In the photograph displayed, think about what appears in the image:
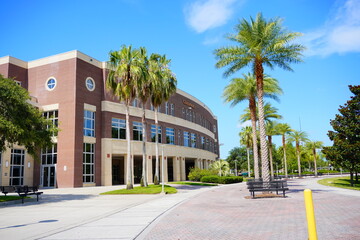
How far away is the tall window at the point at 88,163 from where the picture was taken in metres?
34.3

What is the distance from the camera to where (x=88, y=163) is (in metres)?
34.8

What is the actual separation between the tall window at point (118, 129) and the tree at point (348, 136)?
24164 millimetres

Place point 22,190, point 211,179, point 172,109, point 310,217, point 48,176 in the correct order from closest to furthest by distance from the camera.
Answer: point 310,217 < point 22,190 < point 48,176 < point 211,179 < point 172,109

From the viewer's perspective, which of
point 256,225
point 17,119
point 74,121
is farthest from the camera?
point 74,121

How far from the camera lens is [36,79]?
36.6 metres

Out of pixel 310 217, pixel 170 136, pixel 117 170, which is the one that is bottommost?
pixel 117 170

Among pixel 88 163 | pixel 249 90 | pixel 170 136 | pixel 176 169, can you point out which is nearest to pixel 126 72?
pixel 249 90

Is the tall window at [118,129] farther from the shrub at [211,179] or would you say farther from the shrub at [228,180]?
the shrub at [228,180]

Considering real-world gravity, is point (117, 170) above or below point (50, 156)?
below

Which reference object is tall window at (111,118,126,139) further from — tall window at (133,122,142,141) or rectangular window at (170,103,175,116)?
rectangular window at (170,103,175,116)

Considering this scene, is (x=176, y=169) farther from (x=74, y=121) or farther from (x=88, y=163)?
(x=74, y=121)

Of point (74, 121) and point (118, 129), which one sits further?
point (118, 129)

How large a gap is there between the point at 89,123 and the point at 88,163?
15.3 feet

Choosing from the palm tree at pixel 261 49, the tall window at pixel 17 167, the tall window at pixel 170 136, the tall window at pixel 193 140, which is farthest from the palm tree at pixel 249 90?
the tall window at pixel 193 140
